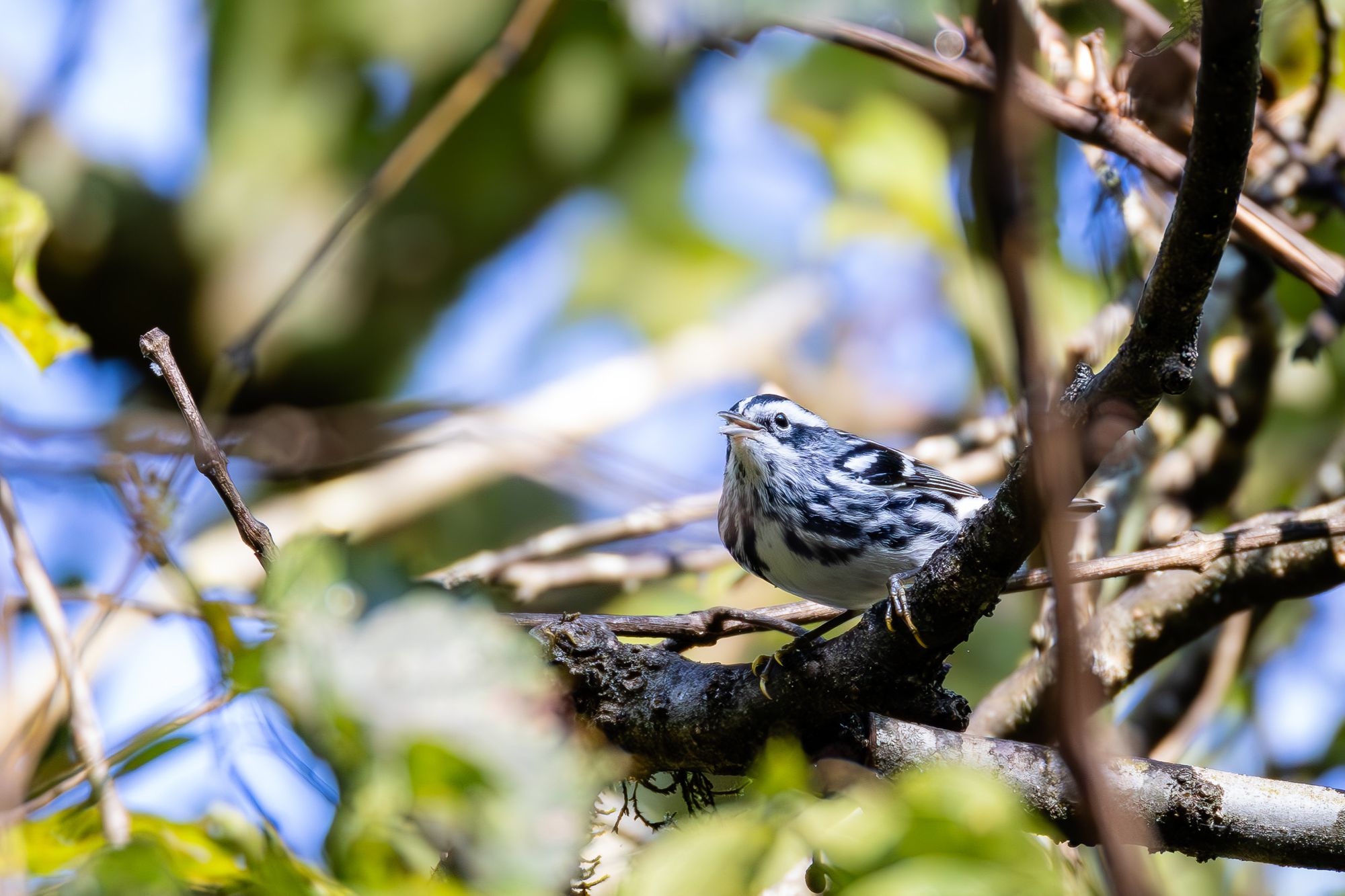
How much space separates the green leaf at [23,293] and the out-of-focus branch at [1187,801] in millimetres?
1815

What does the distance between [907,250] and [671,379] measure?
1.13 meters

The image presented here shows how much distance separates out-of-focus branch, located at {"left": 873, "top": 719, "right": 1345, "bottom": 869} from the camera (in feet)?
6.46

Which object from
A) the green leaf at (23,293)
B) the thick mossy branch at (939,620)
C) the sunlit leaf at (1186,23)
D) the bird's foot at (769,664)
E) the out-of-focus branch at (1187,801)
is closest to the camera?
the thick mossy branch at (939,620)

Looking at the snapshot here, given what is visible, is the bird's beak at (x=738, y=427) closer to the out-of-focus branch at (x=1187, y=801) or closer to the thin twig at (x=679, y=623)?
the thin twig at (x=679, y=623)

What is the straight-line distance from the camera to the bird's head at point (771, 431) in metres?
3.44

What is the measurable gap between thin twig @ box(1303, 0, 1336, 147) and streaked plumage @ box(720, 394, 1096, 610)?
1.60 metres

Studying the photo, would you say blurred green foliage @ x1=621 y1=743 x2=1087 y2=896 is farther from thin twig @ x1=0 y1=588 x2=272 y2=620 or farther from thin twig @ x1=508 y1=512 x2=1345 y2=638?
thin twig @ x1=508 y1=512 x2=1345 y2=638

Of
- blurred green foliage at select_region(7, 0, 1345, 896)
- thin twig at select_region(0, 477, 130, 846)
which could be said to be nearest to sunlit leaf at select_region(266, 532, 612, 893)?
blurred green foliage at select_region(7, 0, 1345, 896)

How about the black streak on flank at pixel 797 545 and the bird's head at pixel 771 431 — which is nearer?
the black streak on flank at pixel 797 545

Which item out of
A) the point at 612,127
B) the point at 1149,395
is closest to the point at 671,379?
the point at 612,127

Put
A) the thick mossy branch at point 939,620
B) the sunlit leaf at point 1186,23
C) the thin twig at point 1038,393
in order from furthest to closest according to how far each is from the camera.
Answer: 1. the sunlit leaf at point 1186,23
2. the thick mossy branch at point 939,620
3. the thin twig at point 1038,393

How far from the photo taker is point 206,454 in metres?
1.73

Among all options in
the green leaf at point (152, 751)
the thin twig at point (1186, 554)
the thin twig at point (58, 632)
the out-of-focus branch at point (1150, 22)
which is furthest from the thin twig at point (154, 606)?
the out-of-focus branch at point (1150, 22)

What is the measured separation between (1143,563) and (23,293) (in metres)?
2.29
